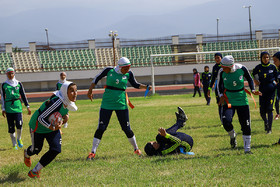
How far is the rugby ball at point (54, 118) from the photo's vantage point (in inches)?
220

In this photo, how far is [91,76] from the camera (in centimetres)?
4694

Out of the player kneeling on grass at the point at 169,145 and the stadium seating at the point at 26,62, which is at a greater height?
the stadium seating at the point at 26,62

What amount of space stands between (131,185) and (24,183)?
6.25ft

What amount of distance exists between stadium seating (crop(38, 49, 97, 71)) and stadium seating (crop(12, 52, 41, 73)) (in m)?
0.89

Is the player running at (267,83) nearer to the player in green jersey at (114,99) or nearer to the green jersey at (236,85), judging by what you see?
the green jersey at (236,85)

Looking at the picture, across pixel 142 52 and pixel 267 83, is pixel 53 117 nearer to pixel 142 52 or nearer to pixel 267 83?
pixel 267 83

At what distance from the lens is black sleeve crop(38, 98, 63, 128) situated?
5.56 meters

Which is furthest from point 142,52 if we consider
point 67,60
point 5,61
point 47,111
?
point 47,111

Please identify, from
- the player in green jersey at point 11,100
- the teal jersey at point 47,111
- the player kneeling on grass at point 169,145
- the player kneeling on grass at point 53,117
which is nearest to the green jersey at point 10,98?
the player in green jersey at point 11,100

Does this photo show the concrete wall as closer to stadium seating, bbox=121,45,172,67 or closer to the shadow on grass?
stadium seating, bbox=121,45,172,67

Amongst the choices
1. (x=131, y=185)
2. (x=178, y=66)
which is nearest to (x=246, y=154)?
(x=131, y=185)

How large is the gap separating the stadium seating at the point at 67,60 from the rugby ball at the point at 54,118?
4288 centimetres

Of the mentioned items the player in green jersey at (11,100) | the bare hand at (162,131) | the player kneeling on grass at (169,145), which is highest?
the player in green jersey at (11,100)

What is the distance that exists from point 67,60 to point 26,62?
597cm
